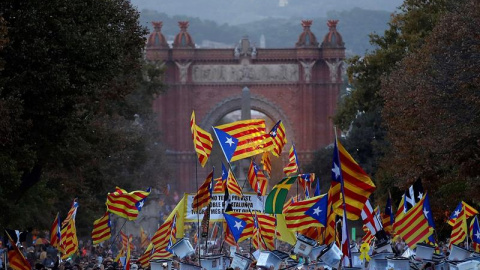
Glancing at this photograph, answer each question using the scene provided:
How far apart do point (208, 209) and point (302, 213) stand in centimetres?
365

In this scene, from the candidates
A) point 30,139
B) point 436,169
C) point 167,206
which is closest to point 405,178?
point 436,169

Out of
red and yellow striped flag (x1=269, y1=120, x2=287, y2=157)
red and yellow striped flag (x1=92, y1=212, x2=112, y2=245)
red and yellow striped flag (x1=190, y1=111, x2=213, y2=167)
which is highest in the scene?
red and yellow striped flag (x1=190, y1=111, x2=213, y2=167)

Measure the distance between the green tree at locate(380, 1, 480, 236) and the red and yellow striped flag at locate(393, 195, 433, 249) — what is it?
302cm

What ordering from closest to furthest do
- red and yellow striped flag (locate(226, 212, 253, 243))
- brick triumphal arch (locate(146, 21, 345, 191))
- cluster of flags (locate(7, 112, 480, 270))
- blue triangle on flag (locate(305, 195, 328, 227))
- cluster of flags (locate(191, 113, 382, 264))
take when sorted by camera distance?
cluster of flags (locate(191, 113, 382, 264)) → blue triangle on flag (locate(305, 195, 328, 227)) → cluster of flags (locate(7, 112, 480, 270)) → red and yellow striped flag (locate(226, 212, 253, 243)) → brick triumphal arch (locate(146, 21, 345, 191))

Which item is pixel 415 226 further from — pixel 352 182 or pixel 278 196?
pixel 352 182

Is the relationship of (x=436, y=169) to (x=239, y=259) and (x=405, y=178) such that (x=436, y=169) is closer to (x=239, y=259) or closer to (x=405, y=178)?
(x=405, y=178)

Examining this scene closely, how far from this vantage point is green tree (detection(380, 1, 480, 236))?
3438cm

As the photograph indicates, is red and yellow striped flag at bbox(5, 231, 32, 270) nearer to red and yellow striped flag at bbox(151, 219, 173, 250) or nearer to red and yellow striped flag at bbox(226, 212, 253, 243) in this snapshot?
red and yellow striped flag at bbox(151, 219, 173, 250)

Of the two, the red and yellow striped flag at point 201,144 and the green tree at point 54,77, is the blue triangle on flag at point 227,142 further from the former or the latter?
the green tree at point 54,77

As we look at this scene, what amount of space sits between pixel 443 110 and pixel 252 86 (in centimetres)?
7406

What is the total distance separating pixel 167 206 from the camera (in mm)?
104125

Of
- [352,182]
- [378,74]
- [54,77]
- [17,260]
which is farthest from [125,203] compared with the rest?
[378,74]

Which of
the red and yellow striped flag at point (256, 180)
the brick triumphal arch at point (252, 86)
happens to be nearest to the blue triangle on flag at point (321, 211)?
the red and yellow striped flag at point (256, 180)

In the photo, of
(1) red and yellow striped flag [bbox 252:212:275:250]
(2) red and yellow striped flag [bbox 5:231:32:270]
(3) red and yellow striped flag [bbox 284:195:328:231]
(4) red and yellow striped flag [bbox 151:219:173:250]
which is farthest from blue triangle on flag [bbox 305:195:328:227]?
(2) red and yellow striped flag [bbox 5:231:32:270]
